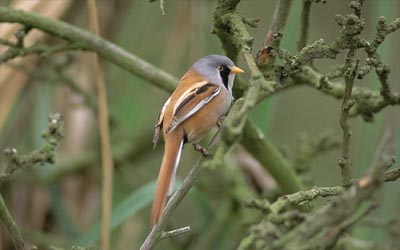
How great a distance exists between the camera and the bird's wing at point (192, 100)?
2.22 meters

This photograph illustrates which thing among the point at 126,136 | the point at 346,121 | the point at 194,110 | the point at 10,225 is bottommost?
the point at 126,136

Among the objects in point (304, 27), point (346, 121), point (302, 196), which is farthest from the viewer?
point (304, 27)

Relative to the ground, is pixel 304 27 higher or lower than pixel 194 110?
higher

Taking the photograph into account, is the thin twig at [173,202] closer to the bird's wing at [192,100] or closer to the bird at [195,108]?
the bird at [195,108]

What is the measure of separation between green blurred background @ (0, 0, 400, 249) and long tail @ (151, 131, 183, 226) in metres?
0.95

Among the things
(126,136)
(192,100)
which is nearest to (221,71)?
(192,100)

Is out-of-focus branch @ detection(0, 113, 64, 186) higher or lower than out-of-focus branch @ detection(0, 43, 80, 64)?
lower

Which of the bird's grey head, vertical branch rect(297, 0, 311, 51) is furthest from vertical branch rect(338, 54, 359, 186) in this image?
vertical branch rect(297, 0, 311, 51)

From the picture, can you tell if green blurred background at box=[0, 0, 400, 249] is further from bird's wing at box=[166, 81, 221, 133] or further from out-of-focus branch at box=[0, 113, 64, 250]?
out-of-focus branch at box=[0, 113, 64, 250]

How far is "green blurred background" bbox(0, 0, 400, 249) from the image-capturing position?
3285 millimetres

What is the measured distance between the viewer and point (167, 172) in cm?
199

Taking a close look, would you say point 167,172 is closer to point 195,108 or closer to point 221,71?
point 195,108

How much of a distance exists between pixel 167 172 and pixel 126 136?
1798mm

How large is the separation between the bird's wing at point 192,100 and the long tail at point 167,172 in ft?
0.10
